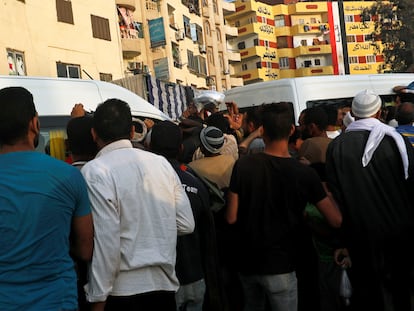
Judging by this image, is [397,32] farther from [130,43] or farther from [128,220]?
[128,220]

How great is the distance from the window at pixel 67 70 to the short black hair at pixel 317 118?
19.1m

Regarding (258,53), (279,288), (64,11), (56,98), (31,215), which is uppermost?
(258,53)

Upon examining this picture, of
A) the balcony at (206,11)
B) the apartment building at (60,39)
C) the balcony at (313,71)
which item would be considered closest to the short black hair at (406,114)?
the apartment building at (60,39)

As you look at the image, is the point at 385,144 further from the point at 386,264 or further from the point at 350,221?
the point at 386,264

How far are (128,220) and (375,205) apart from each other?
194 centimetres

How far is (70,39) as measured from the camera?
957 inches

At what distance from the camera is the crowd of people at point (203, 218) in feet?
8.16

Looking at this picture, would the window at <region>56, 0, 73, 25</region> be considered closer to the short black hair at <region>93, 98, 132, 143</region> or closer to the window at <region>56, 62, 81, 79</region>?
the window at <region>56, 62, 81, 79</region>

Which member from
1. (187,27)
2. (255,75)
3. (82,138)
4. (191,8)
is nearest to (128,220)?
(82,138)

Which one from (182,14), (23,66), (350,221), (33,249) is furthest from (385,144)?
(182,14)

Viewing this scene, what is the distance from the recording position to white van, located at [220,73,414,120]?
10164mm

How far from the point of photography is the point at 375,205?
408cm

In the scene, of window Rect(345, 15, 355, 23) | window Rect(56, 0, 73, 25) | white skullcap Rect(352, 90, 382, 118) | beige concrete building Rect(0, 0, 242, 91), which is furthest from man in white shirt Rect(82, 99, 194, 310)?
window Rect(345, 15, 355, 23)

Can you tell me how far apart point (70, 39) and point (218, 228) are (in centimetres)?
2162
